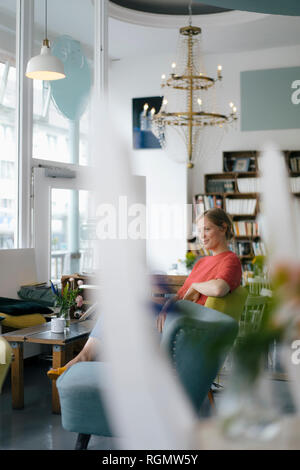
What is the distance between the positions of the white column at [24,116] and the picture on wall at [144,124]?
9.65ft

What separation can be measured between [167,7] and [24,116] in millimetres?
2991

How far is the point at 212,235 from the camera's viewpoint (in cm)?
374

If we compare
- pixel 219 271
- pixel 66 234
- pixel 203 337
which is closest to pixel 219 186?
pixel 66 234

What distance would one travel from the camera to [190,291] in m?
3.61

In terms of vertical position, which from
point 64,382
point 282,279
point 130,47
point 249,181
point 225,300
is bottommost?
point 64,382

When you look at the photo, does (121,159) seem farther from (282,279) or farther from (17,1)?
(17,1)

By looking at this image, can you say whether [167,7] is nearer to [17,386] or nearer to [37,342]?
[37,342]

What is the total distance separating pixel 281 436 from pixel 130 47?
28.5 ft

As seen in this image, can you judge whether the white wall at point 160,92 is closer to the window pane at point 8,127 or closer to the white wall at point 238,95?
the white wall at point 238,95

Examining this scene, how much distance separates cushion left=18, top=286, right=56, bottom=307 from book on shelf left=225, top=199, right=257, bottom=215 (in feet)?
12.2

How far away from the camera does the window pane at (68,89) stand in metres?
6.55

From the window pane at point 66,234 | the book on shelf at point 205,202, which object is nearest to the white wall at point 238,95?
the book on shelf at point 205,202

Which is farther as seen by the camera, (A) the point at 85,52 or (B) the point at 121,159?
(A) the point at 85,52
